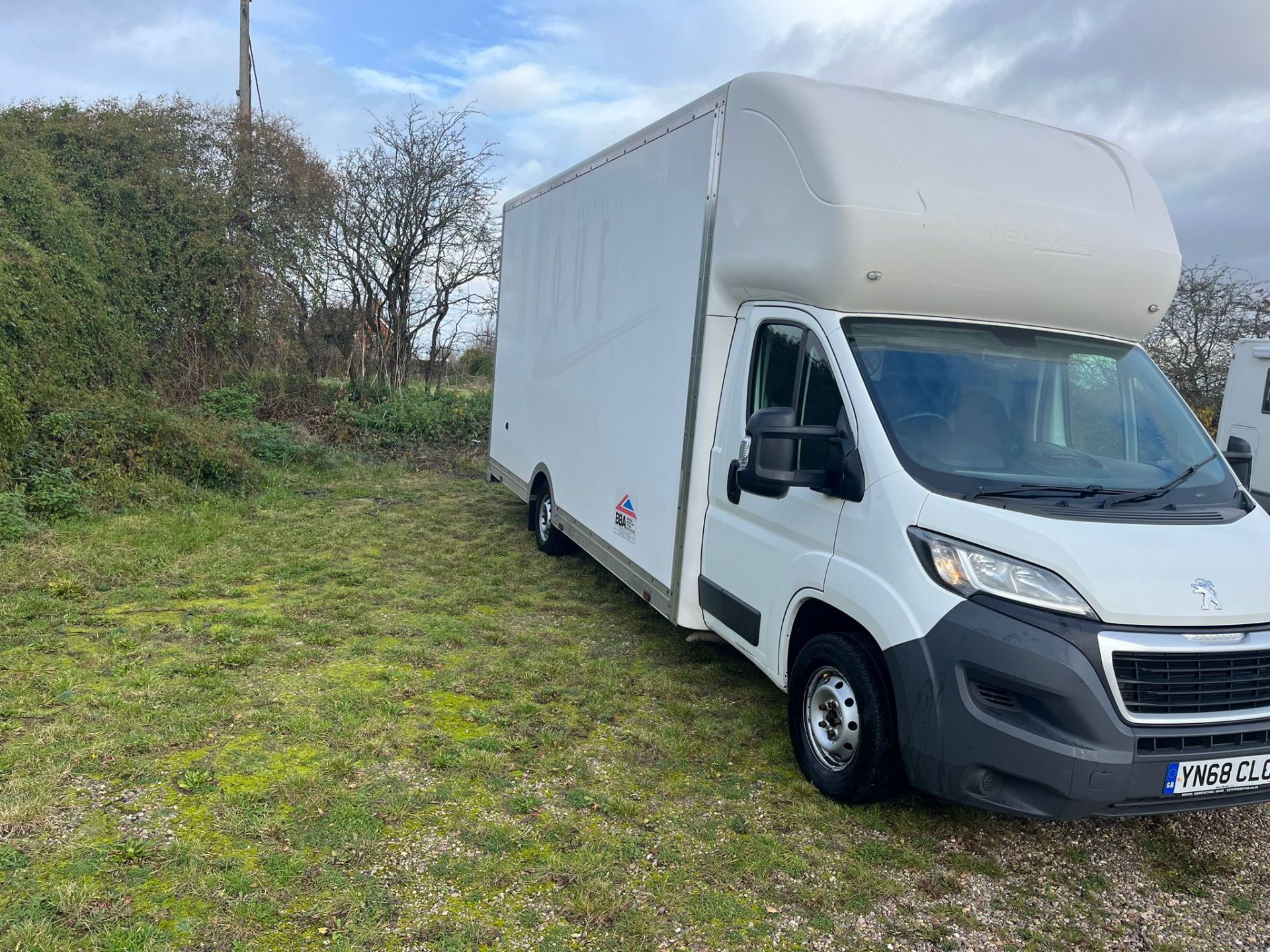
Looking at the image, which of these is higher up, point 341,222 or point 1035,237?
point 341,222

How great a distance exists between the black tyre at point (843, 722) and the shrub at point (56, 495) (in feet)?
21.9

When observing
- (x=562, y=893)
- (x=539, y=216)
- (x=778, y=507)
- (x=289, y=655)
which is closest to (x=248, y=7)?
(x=539, y=216)

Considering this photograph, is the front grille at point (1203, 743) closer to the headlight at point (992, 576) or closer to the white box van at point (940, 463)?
the white box van at point (940, 463)

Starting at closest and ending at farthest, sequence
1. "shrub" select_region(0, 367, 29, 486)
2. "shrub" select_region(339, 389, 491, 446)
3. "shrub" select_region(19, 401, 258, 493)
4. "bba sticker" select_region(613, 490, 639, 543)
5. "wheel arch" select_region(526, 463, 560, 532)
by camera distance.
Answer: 1. "bba sticker" select_region(613, 490, 639, 543)
2. "wheel arch" select_region(526, 463, 560, 532)
3. "shrub" select_region(0, 367, 29, 486)
4. "shrub" select_region(19, 401, 258, 493)
5. "shrub" select_region(339, 389, 491, 446)

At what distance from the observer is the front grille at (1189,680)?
298 cm

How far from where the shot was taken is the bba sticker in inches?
217

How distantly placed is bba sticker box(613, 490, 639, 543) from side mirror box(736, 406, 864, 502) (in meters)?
1.77

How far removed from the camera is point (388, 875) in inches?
123

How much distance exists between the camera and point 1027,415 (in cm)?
376

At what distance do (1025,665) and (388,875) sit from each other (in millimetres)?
2376

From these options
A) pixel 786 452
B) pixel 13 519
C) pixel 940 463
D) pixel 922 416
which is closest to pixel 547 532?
pixel 13 519

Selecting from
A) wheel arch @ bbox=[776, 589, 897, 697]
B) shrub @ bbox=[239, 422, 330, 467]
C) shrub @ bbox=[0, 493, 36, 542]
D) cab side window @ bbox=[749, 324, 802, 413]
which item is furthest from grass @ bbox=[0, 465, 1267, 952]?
shrub @ bbox=[239, 422, 330, 467]

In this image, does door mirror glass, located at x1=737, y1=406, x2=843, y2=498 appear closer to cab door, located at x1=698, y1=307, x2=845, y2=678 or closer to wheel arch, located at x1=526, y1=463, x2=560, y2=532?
cab door, located at x1=698, y1=307, x2=845, y2=678

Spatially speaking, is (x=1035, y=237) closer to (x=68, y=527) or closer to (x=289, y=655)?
(x=289, y=655)
